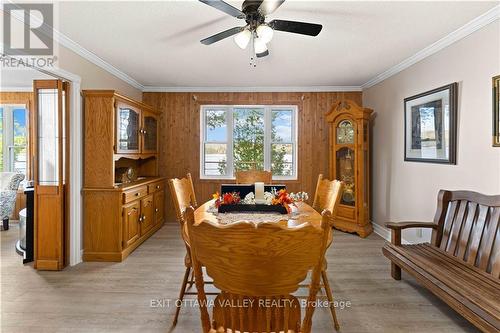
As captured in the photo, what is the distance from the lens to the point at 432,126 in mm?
3309

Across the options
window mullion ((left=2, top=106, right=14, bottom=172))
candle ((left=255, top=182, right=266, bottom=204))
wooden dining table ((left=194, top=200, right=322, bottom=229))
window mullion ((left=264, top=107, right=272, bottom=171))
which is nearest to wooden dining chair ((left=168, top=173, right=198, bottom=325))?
wooden dining table ((left=194, top=200, right=322, bottom=229))

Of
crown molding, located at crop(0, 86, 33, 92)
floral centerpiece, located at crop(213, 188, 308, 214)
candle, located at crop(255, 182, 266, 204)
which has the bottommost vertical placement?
floral centerpiece, located at crop(213, 188, 308, 214)

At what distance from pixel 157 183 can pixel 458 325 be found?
4.17m

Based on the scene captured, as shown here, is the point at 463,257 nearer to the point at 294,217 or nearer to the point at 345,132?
the point at 294,217

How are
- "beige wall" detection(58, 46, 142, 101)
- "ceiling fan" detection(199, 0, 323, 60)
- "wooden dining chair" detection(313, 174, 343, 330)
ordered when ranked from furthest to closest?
"beige wall" detection(58, 46, 142, 101) → "wooden dining chair" detection(313, 174, 343, 330) → "ceiling fan" detection(199, 0, 323, 60)

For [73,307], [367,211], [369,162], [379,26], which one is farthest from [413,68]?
[73,307]

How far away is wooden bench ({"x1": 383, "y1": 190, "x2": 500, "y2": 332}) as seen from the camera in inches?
71.8

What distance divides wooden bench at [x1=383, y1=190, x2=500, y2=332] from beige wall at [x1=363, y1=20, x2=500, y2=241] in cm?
27

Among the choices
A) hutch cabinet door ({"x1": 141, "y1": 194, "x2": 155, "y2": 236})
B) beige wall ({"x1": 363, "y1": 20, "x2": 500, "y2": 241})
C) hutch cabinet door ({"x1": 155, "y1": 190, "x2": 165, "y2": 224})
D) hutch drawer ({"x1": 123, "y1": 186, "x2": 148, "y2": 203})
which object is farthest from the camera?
hutch cabinet door ({"x1": 155, "y1": 190, "x2": 165, "y2": 224})

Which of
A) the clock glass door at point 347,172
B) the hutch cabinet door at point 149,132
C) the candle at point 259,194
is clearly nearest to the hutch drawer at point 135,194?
the hutch cabinet door at point 149,132

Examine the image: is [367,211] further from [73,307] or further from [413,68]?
[73,307]

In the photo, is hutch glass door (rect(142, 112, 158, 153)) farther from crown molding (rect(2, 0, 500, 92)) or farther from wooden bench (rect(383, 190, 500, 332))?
wooden bench (rect(383, 190, 500, 332))

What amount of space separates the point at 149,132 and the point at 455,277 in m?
4.40

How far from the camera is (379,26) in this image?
271 centimetres
